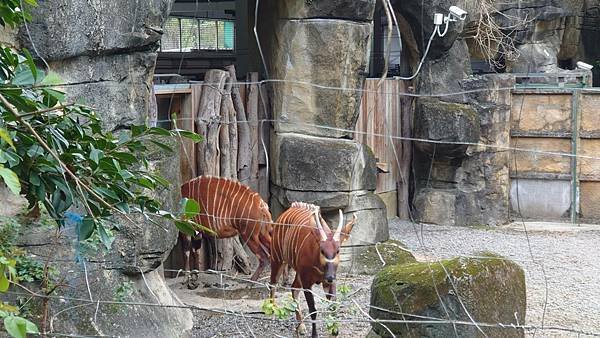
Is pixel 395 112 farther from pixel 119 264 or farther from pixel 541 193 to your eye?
pixel 119 264

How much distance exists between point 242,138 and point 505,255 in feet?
7.35

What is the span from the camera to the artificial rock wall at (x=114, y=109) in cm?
435

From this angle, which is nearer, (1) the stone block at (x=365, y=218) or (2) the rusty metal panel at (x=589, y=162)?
(1) the stone block at (x=365, y=218)

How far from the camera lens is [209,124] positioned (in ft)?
22.6

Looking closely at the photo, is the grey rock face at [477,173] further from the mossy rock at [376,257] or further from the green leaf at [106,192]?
the green leaf at [106,192]

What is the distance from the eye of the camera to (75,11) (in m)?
4.51

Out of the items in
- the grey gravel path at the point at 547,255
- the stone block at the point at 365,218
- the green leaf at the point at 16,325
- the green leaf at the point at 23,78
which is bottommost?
the grey gravel path at the point at 547,255

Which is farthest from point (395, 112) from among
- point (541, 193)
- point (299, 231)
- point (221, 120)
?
point (299, 231)

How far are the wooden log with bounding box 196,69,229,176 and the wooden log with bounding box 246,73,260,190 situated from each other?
0.46 metres

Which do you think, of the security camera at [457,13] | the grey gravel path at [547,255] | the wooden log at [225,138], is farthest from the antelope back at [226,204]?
the security camera at [457,13]

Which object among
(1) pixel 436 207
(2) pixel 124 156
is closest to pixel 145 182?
(2) pixel 124 156

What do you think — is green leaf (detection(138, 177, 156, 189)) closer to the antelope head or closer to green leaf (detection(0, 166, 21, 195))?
green leaf (detection(0, 166, 21, 195))

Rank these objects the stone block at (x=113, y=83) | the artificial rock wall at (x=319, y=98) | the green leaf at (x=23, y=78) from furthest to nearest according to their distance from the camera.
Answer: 1. the artificial rock wall at (x=319, y=98)
2. the stone block at (x=113, y=83)
3. the green leaf at (x=23, y=78)

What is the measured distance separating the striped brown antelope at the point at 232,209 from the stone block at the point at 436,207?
350 centimetres
